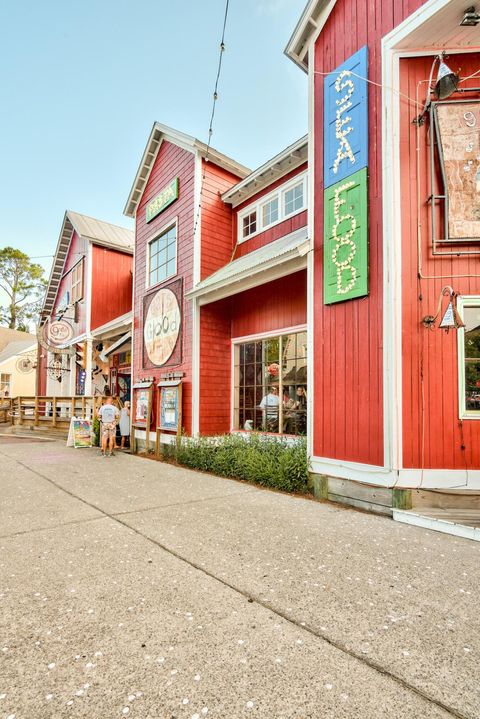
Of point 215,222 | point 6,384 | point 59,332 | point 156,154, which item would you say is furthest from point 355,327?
point 6,384

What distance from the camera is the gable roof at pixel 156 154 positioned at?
32.3 feet

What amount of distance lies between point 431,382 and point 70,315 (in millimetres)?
16261

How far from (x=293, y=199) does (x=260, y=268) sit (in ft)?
8.13

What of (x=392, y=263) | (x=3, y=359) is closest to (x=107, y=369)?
(x=392, y=263)

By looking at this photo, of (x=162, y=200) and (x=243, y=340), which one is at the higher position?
(x=162, y=200)

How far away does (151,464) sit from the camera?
355 inches

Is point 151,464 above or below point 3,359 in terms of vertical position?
below

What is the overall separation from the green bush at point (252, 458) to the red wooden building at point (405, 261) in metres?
0.48

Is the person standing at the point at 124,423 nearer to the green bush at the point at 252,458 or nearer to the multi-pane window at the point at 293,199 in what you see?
the green bush at the point at 252,458

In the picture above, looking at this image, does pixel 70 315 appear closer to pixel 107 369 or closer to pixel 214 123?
pixel 107 369

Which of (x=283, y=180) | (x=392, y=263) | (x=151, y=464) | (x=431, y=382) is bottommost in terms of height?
(x=151, y=464)

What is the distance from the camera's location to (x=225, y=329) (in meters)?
9.91

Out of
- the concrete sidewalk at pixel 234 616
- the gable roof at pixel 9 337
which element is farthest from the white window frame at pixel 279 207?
the gable roof at pixel 9 337

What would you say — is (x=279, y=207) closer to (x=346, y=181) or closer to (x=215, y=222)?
(x=215, y=222)
